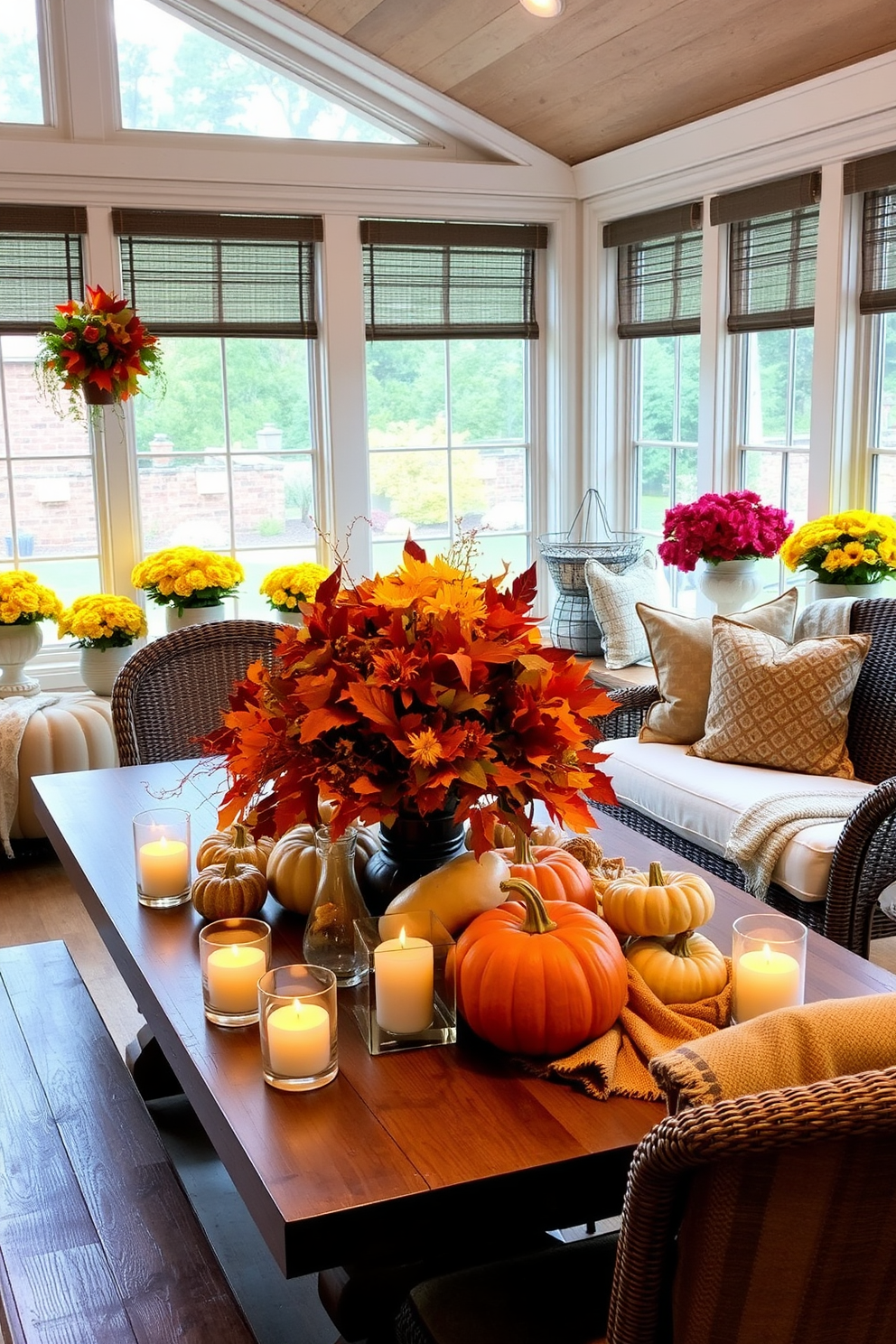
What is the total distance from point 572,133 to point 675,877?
13.8 ft

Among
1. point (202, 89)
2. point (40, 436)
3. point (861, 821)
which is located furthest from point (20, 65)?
point (861, 821)

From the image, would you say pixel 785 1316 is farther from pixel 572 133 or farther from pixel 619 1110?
pixel 572 133

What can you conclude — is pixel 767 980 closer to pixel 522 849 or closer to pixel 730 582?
Result: pixel 522 849

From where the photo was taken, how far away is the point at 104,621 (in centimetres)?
446

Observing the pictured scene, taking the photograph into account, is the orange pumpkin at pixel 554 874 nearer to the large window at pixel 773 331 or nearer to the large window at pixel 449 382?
the large window at pixel 773 331

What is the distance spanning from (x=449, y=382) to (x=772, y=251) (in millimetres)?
1557

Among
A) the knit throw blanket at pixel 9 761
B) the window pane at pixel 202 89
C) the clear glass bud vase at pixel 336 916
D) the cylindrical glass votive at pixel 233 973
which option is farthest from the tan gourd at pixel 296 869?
the window pane at pixel 202 89

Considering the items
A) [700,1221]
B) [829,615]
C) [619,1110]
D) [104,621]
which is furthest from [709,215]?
[700,1221]

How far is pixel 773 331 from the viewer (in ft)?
15.0

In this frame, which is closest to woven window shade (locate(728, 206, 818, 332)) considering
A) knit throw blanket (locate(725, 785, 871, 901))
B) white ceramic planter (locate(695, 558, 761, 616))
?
white ceramic planter (locate(695, 558, 761, 616))

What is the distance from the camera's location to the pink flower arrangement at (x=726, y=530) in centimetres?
419

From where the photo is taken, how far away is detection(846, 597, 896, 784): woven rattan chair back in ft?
10.9

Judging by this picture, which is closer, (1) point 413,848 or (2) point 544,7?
(1) point 413,848

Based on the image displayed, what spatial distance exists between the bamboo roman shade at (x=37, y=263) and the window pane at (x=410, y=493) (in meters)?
1.38
